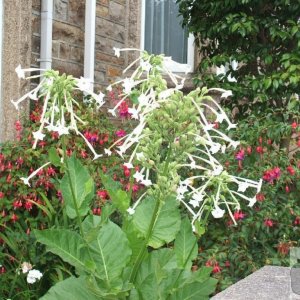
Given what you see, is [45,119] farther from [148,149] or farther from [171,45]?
[171,45]

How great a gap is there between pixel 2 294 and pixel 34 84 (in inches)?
77.5

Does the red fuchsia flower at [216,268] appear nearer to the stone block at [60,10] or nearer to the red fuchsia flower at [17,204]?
the red fuchsia flower at [17,204]

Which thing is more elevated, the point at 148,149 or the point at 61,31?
the point at 61,31

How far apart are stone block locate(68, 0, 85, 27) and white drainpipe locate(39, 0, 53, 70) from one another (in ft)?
1.46

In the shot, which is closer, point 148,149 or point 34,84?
point 148,149

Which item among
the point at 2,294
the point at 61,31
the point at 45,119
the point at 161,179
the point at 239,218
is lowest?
the point at 2,294

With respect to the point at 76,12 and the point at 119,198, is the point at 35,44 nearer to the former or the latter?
the point at 76,12

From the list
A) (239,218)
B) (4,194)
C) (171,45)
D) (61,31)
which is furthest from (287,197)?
(171,45)

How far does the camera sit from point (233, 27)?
707 centimetres

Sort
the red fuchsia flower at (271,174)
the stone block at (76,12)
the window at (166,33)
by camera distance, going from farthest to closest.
Answer: the window at (166,33)
the stone block at (76,12)
the red fuchsia flower at (271,174)

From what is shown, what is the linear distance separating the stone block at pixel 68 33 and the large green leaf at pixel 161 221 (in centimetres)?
460

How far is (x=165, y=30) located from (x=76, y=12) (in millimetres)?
1615

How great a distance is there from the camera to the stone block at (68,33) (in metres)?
6.63

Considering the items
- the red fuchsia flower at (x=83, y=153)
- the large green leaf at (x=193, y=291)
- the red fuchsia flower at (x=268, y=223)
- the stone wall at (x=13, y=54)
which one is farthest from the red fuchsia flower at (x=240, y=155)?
the large green leaf at (x=193, y=291)
